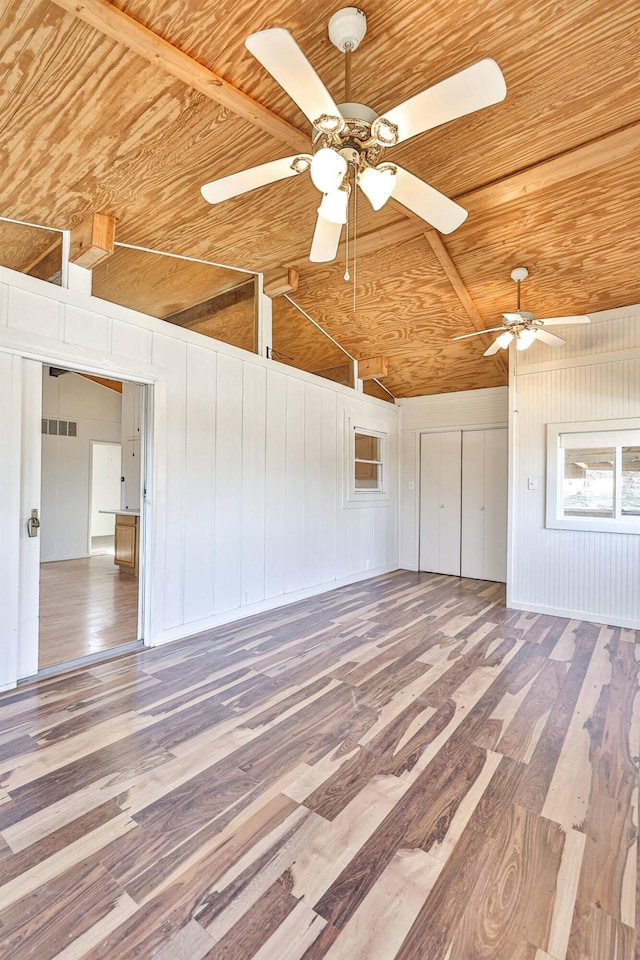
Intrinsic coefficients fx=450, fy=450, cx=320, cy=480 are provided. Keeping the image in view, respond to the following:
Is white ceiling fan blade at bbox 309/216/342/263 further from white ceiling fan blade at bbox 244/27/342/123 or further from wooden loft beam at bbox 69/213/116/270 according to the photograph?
wooden loft beam at bbox 69/213/116/270

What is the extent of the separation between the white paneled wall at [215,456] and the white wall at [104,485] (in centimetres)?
682

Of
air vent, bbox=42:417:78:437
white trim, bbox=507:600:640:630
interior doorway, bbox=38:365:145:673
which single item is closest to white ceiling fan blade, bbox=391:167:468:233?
white trim, bbox=507:600:640:630

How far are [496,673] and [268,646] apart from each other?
5.68 feet

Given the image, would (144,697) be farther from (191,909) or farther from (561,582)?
(561,582)

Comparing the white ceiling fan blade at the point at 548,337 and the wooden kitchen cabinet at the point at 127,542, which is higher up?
the white ceiling fan blade at the point at 548,337

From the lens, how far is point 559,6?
206 cm

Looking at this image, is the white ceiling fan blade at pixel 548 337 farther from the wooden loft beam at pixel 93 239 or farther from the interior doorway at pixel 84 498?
the interior doorway at pixel 84 498

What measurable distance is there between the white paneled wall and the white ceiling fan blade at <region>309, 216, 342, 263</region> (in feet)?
5.57

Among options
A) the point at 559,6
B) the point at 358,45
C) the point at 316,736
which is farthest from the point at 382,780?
the point at 559,6

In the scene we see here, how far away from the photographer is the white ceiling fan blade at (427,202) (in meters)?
2.05

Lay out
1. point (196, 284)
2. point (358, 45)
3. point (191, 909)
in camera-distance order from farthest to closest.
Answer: point (196, 284)
point (358, 45)
point (191, 909)

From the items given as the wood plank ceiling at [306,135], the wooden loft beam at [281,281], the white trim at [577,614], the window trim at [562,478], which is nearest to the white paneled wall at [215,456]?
the wood plank ceiling at [306,135]

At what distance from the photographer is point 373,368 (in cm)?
598

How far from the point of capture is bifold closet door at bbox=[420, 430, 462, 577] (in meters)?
6.61
